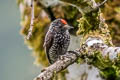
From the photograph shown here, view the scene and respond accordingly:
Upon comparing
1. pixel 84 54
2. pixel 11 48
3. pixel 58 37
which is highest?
pixel 11 48

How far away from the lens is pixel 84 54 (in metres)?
5.82

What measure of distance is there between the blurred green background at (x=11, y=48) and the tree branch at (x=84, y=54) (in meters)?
16.7

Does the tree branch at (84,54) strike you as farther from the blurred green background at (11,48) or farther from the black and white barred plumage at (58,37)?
the blurred green background at (11,48)

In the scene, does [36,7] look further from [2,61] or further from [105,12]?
[2,61]

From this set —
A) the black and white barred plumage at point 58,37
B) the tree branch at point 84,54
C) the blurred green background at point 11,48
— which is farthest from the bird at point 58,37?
the blurred green background at point 11,48

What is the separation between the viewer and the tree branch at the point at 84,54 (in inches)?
210

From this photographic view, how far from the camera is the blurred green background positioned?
24.1 meters

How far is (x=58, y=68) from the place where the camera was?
5.44 metres

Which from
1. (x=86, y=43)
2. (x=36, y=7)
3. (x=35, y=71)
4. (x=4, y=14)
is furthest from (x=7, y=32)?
(x=86, y=43)

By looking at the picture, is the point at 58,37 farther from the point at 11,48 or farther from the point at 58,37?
the point at 11,48

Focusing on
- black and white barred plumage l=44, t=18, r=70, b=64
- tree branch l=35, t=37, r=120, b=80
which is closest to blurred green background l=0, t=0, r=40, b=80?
black and white barred plumage l=44, t=18, r=70, b=64

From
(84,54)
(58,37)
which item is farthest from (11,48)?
(84,54)

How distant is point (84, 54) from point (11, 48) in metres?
21.1

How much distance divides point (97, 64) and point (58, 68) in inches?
25.4
